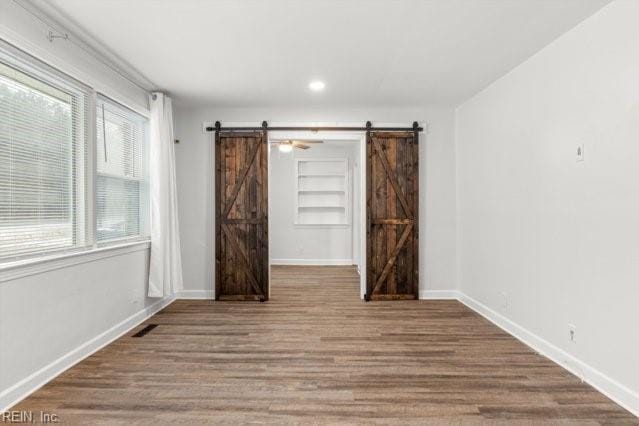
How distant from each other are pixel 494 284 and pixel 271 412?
285 cm

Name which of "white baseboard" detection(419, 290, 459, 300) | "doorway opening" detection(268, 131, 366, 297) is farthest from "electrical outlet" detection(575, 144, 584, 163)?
"doorway opening" detection(268, 131, 366, 297)

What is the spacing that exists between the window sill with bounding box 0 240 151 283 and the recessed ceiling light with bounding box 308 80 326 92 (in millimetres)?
2560

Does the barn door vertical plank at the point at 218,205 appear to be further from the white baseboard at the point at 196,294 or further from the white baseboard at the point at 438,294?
the white baseboard at the point at 438,294

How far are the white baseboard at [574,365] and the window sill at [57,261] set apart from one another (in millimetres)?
3902

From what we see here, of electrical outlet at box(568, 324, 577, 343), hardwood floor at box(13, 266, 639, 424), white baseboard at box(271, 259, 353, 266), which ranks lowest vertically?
hardwood floor at box(13, 266, 639, 424)

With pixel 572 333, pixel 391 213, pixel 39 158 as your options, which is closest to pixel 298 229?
pixel 391 213

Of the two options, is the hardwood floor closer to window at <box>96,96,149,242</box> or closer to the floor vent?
the floor vent

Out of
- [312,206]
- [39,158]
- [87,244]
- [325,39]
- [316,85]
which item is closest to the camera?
[39,158]

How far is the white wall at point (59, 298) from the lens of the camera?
92.4 inches

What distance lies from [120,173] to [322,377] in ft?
9.30

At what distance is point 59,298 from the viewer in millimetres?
2781

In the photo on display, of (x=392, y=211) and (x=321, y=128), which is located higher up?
(x=321, y=128)

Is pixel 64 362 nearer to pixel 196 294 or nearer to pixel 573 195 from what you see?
pixel 196 294

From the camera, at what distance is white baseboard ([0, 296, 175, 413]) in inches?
91.7
